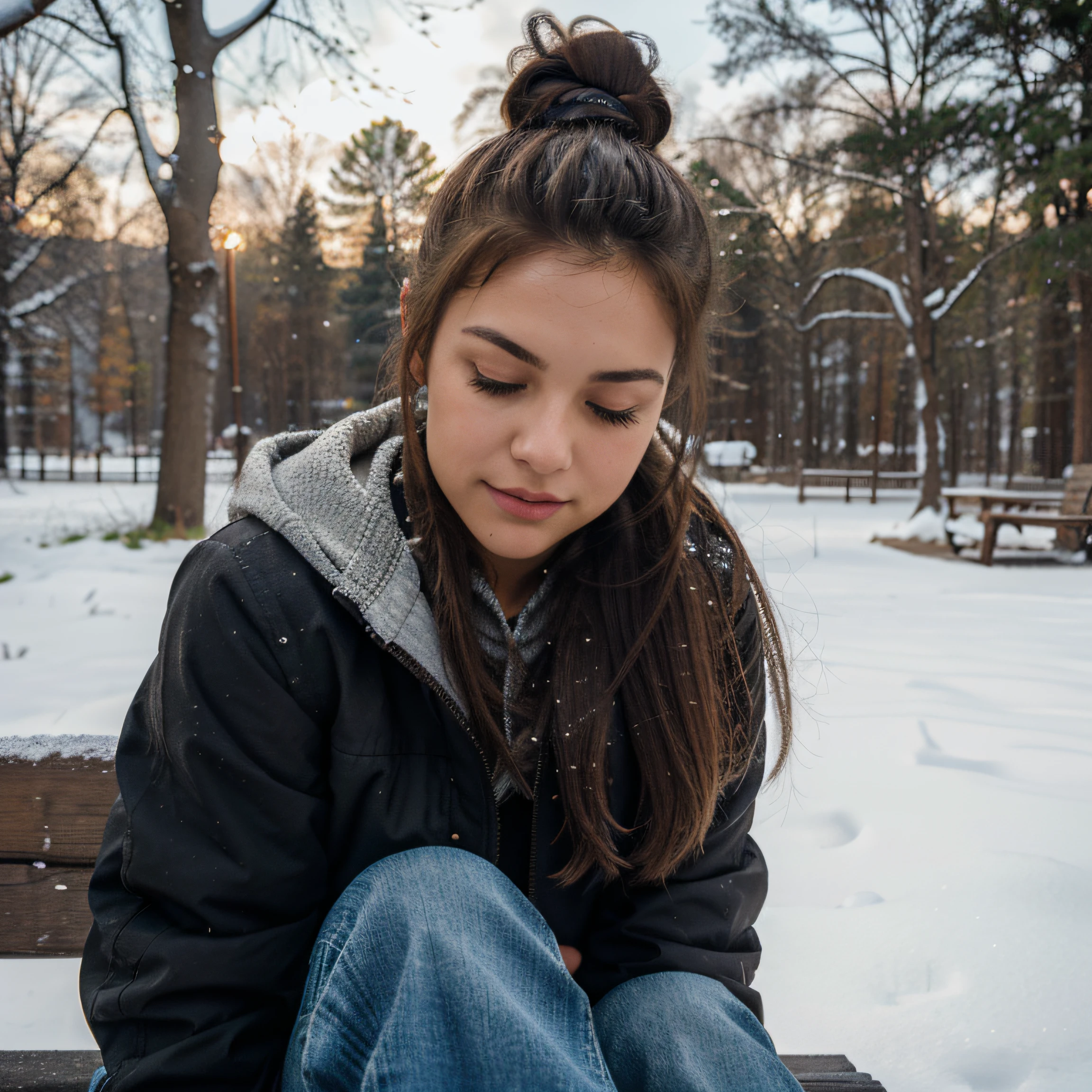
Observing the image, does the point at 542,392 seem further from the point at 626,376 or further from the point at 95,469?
the point at 95,469

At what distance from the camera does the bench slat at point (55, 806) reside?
4.50ft

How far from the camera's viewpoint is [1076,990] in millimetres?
1631

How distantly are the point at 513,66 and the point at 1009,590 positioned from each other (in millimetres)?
5283

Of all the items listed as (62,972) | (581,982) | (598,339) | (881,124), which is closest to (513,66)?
(598,339)

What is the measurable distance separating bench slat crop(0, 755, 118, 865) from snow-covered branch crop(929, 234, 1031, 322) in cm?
942

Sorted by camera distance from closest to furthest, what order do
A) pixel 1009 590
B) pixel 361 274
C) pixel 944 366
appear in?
1. pixel 1009 590
2. pixel 361 274
3. pixel 944 366

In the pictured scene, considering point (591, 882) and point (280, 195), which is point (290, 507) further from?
point (280, 195)

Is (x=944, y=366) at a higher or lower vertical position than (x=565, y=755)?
higher

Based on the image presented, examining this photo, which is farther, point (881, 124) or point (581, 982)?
point (881, 124)

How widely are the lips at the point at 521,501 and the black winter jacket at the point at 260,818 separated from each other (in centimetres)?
24

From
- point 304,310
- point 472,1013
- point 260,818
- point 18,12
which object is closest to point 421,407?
point 260,818

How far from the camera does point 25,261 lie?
13438 millimetres

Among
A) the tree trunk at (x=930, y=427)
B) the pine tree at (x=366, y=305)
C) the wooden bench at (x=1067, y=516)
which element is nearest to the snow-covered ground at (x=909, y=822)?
the wooden bench at (x=1067, y=516)

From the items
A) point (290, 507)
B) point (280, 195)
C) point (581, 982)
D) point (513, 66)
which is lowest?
point (581, 982)
